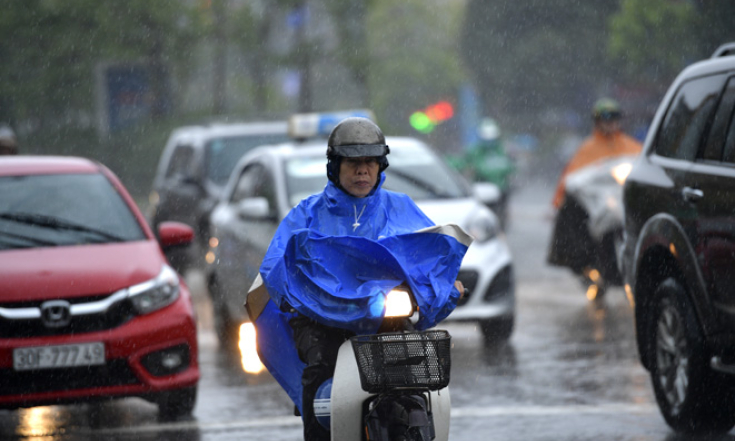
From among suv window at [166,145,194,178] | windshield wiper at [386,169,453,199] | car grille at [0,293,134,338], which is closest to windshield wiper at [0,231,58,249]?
car grille at [0,293,134,338]

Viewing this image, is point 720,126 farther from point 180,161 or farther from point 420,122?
point 420,122

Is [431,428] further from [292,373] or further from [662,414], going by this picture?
[662,414]

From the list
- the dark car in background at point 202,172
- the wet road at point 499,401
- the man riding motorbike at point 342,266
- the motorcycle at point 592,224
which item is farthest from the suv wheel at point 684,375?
the dark car in background at point 202,172

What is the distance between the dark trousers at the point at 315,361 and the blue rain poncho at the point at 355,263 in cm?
15

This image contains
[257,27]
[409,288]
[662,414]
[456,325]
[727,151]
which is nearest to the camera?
[409,288]

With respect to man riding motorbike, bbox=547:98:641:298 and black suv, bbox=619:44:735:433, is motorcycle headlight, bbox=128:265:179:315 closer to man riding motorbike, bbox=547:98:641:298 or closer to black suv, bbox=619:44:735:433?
black suv, bbox=619:44:735:433

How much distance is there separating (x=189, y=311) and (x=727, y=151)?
10.1 ft

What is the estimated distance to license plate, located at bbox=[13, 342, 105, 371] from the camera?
6863 mm

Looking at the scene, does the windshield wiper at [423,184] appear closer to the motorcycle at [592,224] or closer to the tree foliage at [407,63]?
the motorcycle at [592,224]

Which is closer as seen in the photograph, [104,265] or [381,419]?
[381,419]

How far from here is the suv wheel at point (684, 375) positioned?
20.9 ft

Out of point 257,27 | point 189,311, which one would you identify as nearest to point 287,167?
point 189,311

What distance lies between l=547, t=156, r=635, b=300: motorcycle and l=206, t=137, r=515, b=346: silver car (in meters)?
1.51

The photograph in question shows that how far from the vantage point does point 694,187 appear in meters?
6.48
